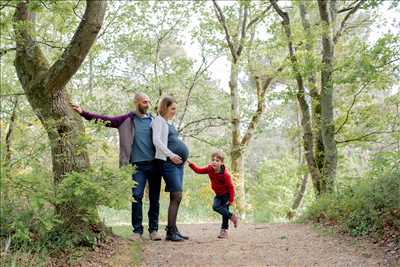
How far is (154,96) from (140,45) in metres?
2.05

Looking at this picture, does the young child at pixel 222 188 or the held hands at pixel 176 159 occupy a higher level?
the held hands at pixel 176 159

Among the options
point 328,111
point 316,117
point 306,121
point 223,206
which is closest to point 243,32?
point 306,121

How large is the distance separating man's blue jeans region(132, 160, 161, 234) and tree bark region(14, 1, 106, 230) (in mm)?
1136

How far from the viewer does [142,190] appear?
624 centimetres

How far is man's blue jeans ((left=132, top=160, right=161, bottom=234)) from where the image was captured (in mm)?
6191

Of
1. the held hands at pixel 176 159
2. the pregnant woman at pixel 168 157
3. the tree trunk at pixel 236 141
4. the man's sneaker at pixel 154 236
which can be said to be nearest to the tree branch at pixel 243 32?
the tree trunk at pixel 236 141

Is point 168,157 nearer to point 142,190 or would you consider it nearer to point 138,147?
point 138,147

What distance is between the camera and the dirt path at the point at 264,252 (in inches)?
204

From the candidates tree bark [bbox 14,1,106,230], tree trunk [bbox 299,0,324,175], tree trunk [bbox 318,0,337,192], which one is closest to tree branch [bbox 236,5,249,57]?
tree trunk [bbox 299,0,324,175]

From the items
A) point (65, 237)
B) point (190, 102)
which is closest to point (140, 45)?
point (190, 102)

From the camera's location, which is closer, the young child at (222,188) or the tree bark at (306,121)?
the young child at (222,188)

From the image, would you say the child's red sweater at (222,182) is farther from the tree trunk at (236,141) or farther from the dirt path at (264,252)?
the tree trunk at (236,141)

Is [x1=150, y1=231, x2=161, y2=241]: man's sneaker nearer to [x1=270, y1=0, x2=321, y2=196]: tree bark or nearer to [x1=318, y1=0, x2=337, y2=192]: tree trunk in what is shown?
[x1=318, y1=0, x2=337, y2=192]: tree trunk

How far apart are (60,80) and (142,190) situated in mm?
1950
